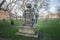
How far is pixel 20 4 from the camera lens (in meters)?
4.23

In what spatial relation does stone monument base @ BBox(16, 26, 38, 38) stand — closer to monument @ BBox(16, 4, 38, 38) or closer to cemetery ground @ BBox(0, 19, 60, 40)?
monument @ BBox(16, 4, 38, 38)

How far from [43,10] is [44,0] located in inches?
12.6

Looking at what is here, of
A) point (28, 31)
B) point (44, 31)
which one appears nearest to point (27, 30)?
point (28, 31)

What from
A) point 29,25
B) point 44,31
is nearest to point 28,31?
point 29,25

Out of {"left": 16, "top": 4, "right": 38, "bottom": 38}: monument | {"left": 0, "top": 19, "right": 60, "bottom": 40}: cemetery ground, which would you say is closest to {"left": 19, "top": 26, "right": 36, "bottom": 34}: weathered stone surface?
{"left": 16, "top": 4, "right": 38, "bottom": 38}: monument

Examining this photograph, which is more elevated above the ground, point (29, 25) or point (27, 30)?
point (29, 25)

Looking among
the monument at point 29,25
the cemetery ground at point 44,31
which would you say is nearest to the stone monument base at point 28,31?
the monument at point 29,25

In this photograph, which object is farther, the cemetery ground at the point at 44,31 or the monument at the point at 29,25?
the monument at the point at 29,25

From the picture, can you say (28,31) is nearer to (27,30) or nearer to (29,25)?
(27,30)

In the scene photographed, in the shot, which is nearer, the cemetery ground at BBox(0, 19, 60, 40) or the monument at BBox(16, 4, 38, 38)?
the cemetery ground at BBox(0, 19, 60, 40)

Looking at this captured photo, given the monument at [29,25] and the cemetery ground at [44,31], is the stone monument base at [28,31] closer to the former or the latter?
the monument at [29,25]

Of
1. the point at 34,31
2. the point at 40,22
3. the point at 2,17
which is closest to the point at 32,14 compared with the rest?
the point at 34,31

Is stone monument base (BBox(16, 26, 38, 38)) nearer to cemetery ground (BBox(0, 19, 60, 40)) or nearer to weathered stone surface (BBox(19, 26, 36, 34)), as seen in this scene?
weathered stone surface (BBox(19, 26, 36, 34))

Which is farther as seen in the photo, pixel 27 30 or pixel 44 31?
pixel 44 31
